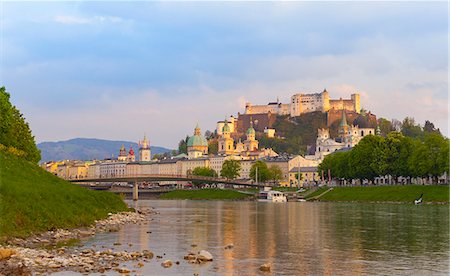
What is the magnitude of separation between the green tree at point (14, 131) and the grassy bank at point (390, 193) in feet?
157

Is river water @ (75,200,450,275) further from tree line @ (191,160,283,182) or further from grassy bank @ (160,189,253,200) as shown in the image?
tree line @ (191,160,283,182)

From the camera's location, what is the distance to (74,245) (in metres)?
32.7

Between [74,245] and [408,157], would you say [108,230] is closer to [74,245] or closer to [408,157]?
[74,245]

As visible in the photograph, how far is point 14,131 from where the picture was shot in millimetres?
66188

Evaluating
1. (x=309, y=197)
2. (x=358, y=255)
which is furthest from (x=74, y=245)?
(x=309, y=197)

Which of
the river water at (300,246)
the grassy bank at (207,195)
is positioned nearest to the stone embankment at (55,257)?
the river water at (300,246)

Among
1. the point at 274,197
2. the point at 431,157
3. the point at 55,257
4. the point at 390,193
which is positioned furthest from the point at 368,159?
the point at 55,257

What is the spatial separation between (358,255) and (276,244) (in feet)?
19.2

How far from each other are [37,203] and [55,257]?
43.4 feet

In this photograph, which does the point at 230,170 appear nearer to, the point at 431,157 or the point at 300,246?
the point at 431,157

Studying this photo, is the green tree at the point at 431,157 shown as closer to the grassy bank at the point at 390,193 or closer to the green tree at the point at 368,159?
the grassy bank at the point at 390,193

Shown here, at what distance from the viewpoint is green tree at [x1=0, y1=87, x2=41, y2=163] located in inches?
2398

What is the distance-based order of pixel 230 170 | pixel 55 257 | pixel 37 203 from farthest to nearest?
pixel 230 170 → pixel 37 203 → pixel 55 257

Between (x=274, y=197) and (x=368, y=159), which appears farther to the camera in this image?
(x=274, y=197)
